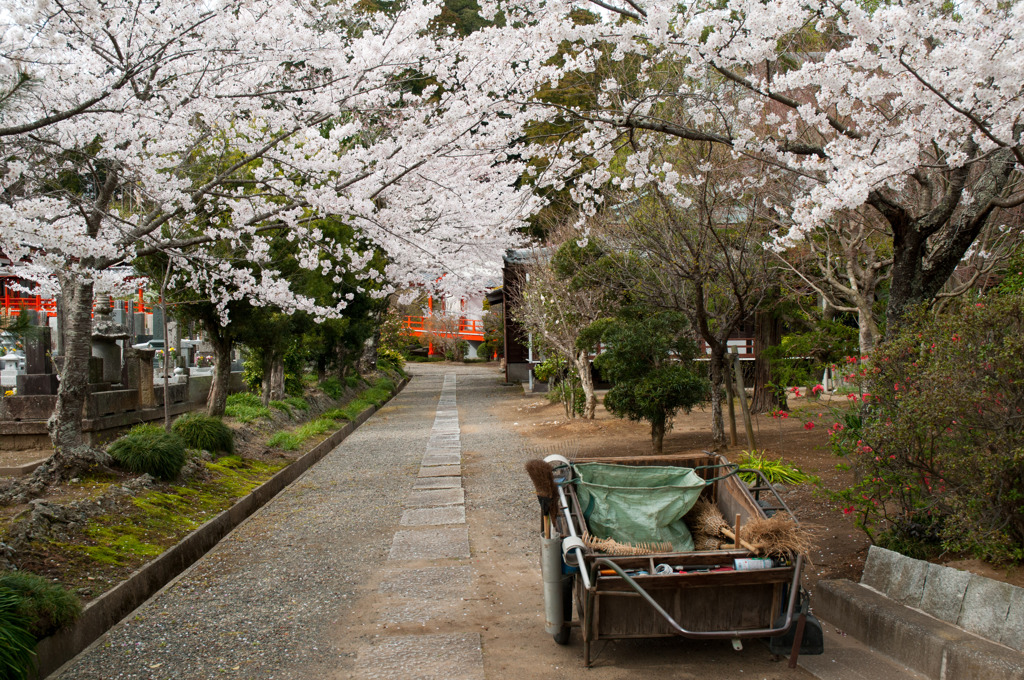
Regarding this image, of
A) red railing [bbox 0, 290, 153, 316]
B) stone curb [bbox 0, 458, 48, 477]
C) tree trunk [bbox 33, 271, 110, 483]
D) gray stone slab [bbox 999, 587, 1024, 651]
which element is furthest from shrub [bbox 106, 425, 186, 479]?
red railing [bbox 0, 290, 153, 316]

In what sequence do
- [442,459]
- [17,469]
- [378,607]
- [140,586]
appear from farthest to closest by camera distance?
1. [442,459]
2. [17,469]
3. [140,586]
4. [378,607]

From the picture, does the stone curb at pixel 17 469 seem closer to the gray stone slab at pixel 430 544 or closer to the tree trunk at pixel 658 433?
the gray stone slab at pixel 430 544

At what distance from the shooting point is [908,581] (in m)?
4.96

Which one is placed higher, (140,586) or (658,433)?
(658,433)

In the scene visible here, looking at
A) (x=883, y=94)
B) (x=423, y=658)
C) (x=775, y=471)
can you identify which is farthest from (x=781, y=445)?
(x=423, y=658)

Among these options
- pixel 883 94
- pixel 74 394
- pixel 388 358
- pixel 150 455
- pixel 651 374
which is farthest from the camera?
pixel 388 358

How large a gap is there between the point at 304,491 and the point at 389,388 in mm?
17090

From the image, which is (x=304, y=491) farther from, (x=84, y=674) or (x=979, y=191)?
(x=979, y=191)

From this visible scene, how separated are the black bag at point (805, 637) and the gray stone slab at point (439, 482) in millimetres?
6402

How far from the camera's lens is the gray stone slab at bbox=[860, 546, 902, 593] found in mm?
5184

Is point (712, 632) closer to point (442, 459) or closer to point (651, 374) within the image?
point (651, 374)

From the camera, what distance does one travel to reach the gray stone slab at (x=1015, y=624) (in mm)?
4047

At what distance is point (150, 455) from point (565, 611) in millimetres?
6133

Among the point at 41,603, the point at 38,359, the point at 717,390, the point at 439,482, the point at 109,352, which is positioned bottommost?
the point at 439,482
